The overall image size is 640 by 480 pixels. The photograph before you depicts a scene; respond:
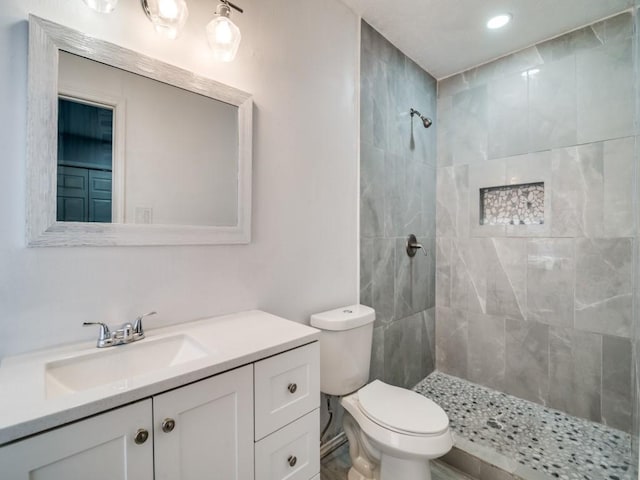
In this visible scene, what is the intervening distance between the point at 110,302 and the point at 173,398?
461mm

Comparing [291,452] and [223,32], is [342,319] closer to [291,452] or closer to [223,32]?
[291,452]

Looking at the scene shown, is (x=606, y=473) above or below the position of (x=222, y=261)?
below

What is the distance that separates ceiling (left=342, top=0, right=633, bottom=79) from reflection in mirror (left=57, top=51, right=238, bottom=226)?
4.22 feet

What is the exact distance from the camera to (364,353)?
159cm

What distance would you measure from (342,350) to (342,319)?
0.15 meters

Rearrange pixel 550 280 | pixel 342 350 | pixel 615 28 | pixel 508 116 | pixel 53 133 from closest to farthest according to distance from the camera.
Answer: pixel 53 133 < pixel 342 350 < pixel 615 28 < pixel 550 280 < pixel 508 116

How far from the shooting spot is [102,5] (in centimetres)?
93

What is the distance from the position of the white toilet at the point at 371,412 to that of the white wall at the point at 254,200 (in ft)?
0.75

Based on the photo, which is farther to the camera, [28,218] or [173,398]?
[28,218]

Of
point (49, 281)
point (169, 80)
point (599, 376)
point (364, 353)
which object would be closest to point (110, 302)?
point (49, 281)

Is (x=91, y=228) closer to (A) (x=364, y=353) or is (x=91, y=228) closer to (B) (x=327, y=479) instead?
(A) (x=364, y=353)

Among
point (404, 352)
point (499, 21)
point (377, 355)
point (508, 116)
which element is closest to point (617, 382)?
point (404, 352)

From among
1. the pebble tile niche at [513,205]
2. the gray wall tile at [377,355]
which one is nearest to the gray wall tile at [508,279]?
the pebble tile niche at [513,205]

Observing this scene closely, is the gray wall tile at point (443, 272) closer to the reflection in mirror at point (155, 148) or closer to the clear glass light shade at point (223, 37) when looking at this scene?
the reflection in mirror at point (155, 148)
